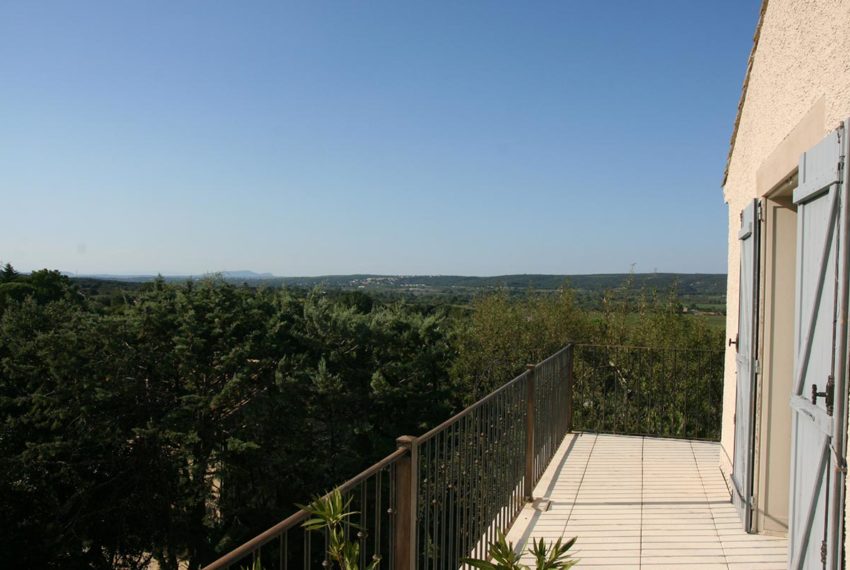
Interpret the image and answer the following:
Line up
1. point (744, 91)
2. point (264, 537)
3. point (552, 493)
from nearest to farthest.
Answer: point (264, 537)
point (744, 91)
point (552, 493)

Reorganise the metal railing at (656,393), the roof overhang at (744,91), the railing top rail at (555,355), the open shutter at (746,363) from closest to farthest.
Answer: the open shutter at (746,363) → the roof overhang at (744,91) → the railing top rail at (555,355) → the metal railing at (656,393)

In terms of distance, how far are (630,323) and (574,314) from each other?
1644 millimetres

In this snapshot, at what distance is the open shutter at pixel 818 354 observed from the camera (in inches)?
94.8

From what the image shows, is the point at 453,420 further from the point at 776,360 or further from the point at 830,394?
the point at 776,360

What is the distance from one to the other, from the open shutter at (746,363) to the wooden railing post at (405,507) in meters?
2.93

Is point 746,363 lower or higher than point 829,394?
lower

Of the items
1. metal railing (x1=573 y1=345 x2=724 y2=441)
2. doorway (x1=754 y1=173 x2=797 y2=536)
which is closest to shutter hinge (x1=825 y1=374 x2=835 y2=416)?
doorway (x1=754 y1=173 x2=797 y2=536)

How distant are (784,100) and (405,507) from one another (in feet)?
10.7

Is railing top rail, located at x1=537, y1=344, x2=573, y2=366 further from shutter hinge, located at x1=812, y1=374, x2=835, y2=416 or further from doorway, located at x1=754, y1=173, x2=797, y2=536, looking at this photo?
shutter hinge, located at x1=812, y1=374, x2=835, y2=416

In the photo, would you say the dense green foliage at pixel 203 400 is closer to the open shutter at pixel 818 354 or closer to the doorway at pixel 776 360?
the doorway at pixel 776 360

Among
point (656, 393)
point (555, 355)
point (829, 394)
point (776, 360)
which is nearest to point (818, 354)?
point (829, 394)

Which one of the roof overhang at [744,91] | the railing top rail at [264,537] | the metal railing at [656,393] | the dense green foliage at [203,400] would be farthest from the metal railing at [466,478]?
the dense green foliage at [203,400]

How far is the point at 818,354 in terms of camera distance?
2.70 meters

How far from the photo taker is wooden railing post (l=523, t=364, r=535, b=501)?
5.14 meters
